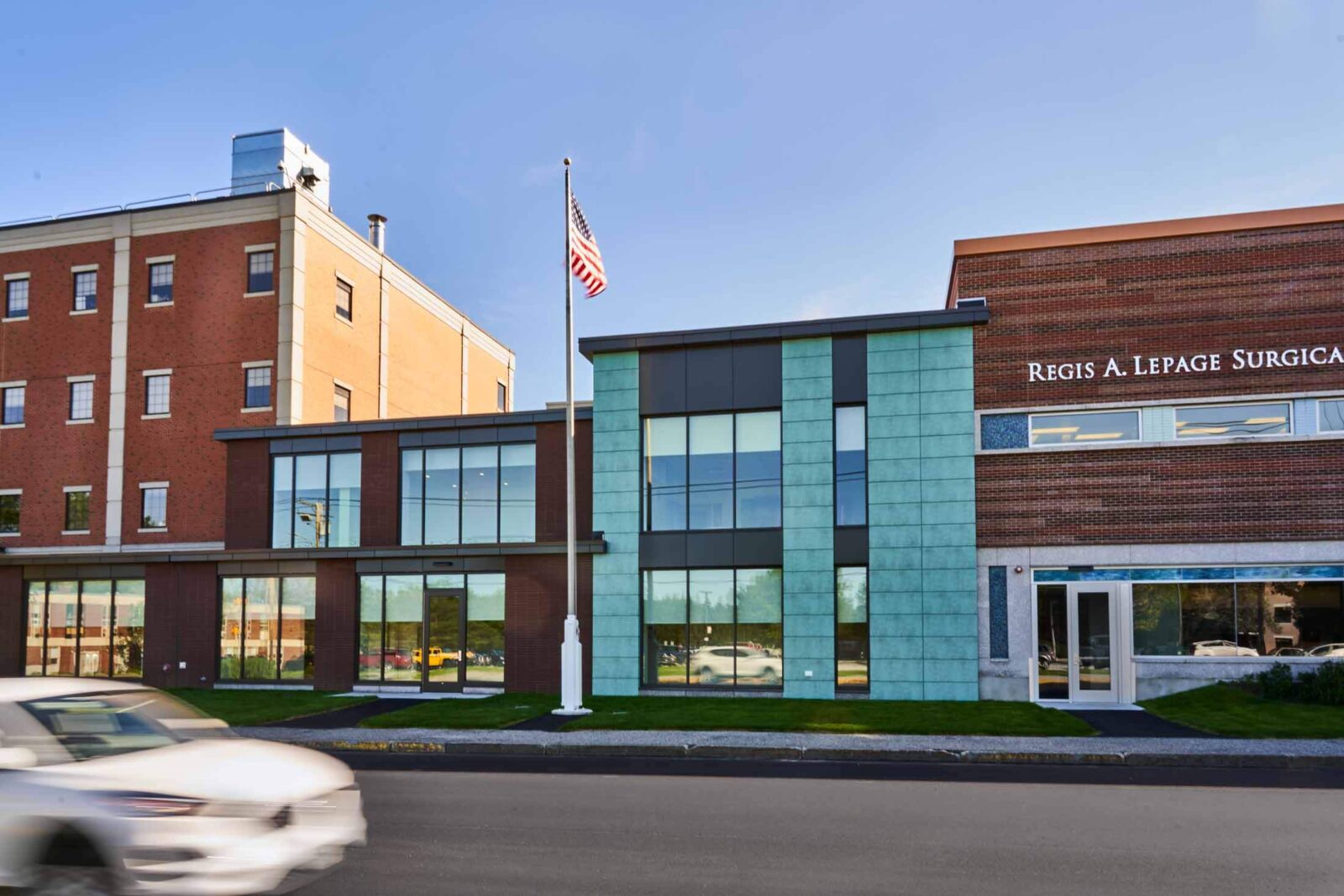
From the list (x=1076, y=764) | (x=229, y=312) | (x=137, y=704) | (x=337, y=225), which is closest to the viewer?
(x=137, y=704)

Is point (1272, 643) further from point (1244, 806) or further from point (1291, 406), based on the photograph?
point (1244, 806)

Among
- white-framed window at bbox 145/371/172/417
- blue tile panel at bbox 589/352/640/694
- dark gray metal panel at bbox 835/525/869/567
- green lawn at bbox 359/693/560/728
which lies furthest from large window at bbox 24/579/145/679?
dark gray metal panel at bbox 835/525/869/567

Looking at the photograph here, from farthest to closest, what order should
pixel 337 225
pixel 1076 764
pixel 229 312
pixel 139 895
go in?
pixel 337 225, pixel 229 312, pixel 1076 764, pixel 139 895

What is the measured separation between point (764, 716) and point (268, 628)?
14.2m

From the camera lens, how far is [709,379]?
24266 mm

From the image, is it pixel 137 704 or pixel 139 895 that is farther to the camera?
pixel 137 704

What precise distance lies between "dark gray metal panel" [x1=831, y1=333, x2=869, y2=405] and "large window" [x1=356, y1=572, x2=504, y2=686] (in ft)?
29.7

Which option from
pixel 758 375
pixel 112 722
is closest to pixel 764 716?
pixel 758 375

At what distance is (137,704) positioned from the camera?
834 centimetres

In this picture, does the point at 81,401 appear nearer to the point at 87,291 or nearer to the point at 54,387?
the point at 54,387

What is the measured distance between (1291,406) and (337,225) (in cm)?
2778

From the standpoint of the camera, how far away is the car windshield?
7.57m

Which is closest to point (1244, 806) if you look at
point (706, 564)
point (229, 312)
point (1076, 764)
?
point (1076, 764)

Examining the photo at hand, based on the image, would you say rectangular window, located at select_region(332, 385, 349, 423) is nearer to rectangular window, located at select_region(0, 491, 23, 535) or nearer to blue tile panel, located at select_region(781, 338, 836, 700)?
rectangular window, located at select_region(0, 491, 23, 535)
